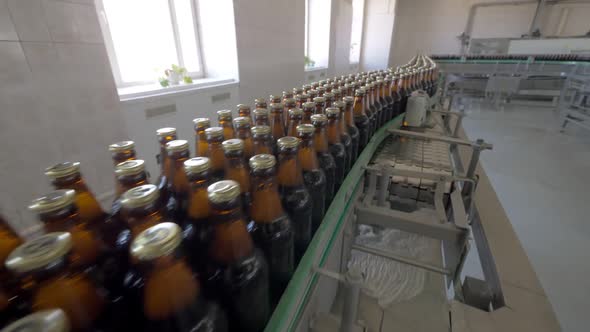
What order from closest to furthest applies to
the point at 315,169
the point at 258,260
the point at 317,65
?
1. the point at 258,260
2. the point at 315,169
3. the point at 317,65

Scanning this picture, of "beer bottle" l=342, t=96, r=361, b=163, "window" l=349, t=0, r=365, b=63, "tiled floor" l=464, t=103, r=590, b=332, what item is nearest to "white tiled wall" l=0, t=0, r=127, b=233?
"beer bottle" l=342, t=96, r=361, b=163

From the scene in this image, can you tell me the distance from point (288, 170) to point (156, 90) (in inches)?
67.2

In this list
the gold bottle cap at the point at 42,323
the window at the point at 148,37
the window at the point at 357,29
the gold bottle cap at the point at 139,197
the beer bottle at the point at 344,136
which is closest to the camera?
the gold bottle cap at the point at 42,323

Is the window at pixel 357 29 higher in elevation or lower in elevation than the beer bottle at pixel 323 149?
higher

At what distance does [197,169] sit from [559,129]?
18.0 ft

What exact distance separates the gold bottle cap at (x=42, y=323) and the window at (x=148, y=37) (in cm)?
203

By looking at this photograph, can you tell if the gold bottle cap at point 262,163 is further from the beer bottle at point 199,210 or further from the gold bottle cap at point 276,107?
the gold bottle cap at point 276,107

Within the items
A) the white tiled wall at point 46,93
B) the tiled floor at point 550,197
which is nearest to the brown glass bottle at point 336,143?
the white tiled wall at point 46,93

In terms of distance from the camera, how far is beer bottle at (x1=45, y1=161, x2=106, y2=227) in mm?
335

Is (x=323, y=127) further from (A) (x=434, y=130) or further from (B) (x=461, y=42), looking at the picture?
(B) (x=461, y=42)

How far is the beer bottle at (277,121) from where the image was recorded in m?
0.69

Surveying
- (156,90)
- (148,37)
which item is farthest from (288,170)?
(148,37)

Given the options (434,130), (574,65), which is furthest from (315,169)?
(574,65)

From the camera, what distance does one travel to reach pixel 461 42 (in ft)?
23.1
